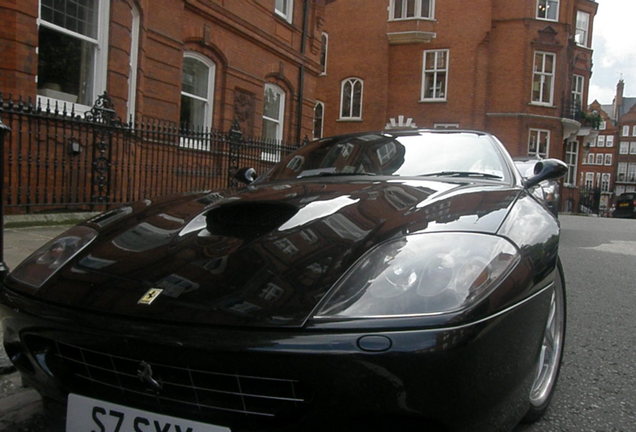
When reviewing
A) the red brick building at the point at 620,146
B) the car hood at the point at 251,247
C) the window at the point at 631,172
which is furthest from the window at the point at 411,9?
the window at the point at 631,172

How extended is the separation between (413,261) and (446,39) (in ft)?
83.5

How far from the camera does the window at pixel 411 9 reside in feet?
81.9

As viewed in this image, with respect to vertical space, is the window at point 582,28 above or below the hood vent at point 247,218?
above

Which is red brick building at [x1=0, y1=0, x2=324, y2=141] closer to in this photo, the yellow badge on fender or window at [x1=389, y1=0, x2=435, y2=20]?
the yellow badge on fender

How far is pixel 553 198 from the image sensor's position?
827 cm

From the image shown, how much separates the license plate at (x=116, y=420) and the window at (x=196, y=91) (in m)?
9.76

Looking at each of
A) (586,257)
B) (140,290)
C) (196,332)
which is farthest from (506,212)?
(586,257)

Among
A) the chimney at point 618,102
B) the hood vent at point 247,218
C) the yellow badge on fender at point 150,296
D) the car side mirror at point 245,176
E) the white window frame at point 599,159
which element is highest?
the chimney at point 618,102

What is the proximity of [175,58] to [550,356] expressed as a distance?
30.8ft

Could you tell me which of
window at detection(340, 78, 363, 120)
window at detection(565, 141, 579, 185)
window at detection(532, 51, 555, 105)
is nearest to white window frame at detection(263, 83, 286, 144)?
window at detection(340, 78, 363, 120)

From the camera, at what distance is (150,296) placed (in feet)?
5.05

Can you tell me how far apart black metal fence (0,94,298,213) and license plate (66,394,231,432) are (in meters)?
5.13

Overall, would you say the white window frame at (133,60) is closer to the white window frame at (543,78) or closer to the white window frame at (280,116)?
the white window frame at (280,116)

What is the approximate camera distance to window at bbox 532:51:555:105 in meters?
24.5
